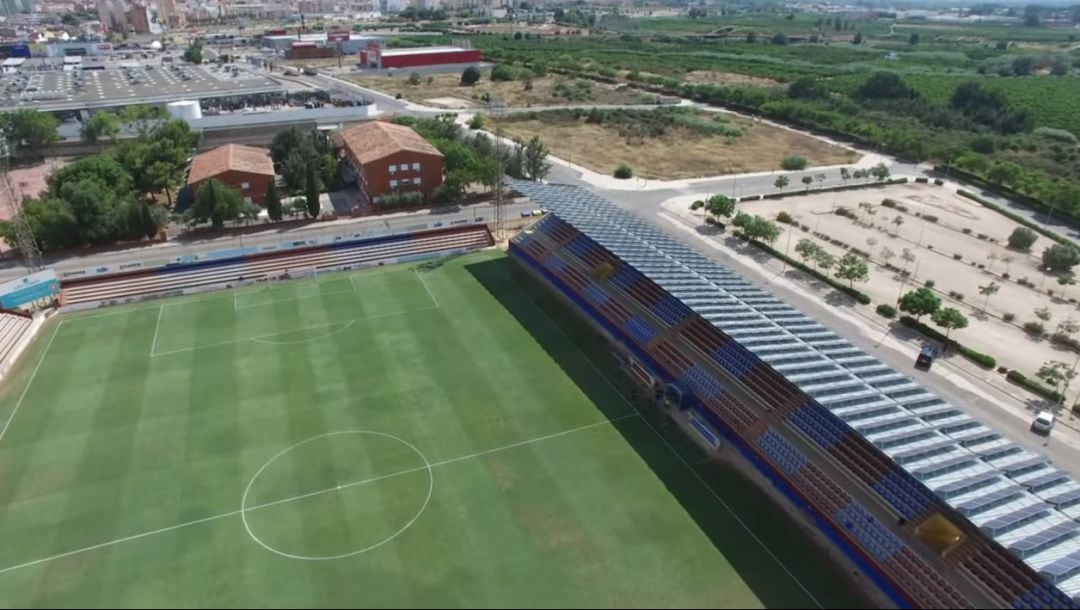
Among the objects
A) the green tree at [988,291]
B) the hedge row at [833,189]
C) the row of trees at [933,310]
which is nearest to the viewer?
the row of trees at [933,310]

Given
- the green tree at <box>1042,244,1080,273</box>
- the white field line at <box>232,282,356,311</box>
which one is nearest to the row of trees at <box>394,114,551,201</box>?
the white field line at <box>232,282,356,311</box>

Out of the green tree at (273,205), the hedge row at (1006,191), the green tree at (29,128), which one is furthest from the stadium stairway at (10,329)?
the hedge row at (1006,191)

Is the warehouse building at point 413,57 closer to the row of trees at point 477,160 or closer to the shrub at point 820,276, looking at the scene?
the row of trees at point 477,160

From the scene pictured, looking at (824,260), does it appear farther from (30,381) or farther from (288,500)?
(30,381)

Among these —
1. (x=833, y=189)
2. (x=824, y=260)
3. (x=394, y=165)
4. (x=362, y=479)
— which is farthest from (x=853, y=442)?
(x=833, y=189)

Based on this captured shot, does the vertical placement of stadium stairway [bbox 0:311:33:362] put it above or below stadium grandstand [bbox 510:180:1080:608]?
below

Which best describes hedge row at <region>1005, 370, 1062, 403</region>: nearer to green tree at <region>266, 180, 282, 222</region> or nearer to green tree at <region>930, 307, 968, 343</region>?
green tree at <region>930, 307, 968, 343</region>

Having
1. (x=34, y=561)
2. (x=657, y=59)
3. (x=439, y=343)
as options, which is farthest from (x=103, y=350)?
(x=657, y=59)
